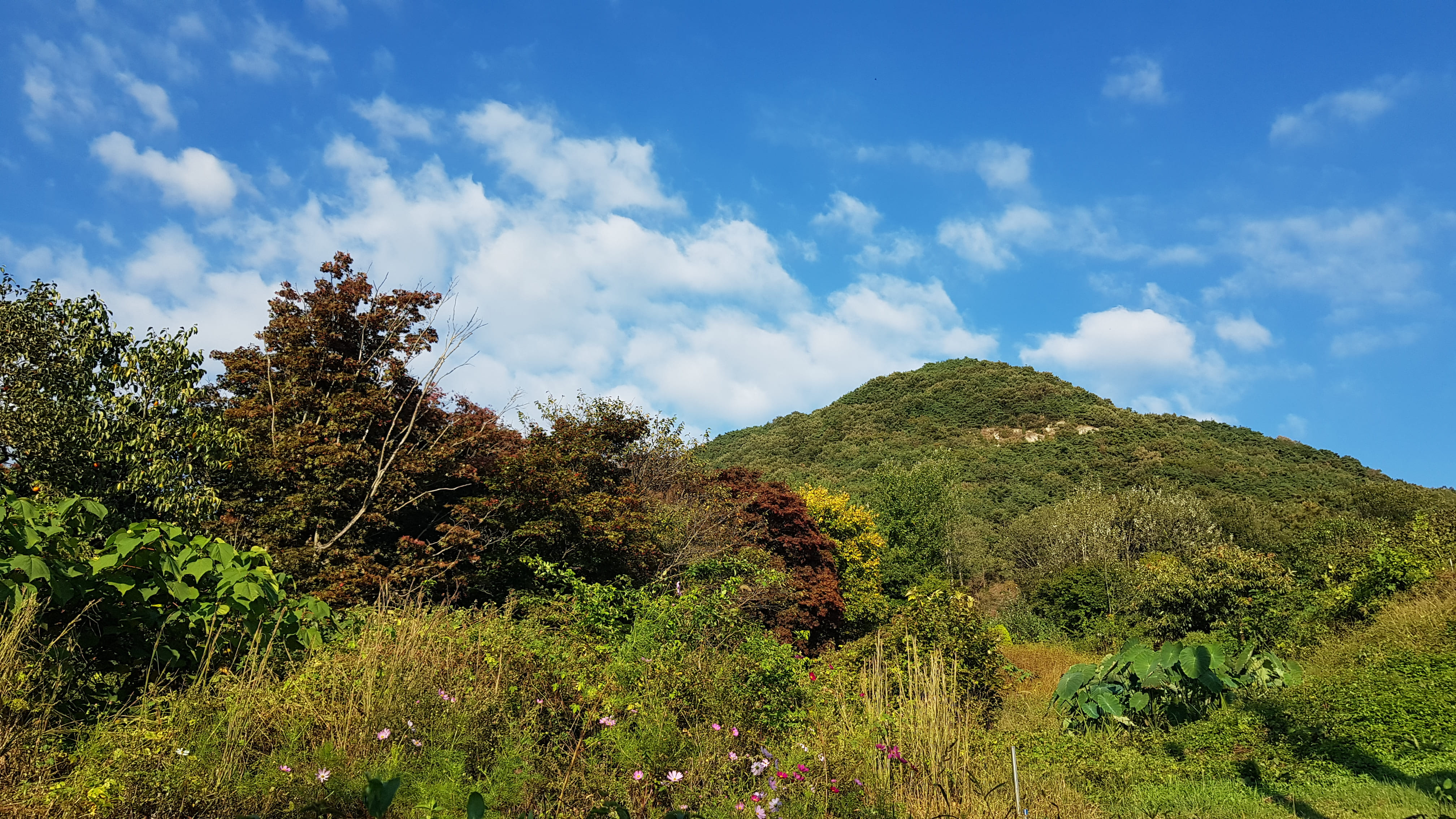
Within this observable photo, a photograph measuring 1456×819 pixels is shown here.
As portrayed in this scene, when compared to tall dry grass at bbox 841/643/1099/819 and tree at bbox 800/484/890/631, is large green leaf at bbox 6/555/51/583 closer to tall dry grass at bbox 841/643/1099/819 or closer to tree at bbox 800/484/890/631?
tall dry grass at bbox 841/643/1099/819

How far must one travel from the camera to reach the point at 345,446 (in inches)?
361

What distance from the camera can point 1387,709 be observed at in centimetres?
622

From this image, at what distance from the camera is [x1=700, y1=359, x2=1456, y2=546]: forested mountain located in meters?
28.4

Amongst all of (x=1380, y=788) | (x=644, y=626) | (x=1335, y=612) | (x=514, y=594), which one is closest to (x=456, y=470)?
(x=514, y=594)

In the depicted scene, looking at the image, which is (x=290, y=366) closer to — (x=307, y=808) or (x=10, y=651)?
(x=10, y=651)

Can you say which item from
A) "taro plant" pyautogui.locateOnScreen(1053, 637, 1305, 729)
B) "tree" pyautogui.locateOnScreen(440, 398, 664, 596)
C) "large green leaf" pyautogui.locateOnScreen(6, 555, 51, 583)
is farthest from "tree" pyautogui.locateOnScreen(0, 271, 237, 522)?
"taro plant" pyautogui.locateOnScreen(1053, 637, 1305, 729)

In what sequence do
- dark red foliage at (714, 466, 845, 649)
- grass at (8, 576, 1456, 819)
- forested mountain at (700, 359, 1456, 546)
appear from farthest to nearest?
forested mountain at (700, 359, 1456, 546)
dark red foliage at (714, 466, 845, 649)
grass at (8, 576, 1456, 819)

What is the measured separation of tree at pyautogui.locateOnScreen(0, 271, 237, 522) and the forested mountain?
65.3 feet

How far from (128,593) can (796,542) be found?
1501cm

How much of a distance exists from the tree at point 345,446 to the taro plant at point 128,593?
4120 millimetres

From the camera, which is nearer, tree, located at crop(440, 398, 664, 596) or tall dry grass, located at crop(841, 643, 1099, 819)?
tall dry grass, located at crop(841, 643, 1099, 819)

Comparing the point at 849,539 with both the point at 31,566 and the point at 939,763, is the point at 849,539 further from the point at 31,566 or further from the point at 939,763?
the point at 31,566

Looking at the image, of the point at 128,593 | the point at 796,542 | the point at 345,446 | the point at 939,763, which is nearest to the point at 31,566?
the point at 128,593

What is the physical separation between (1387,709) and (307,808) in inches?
308
